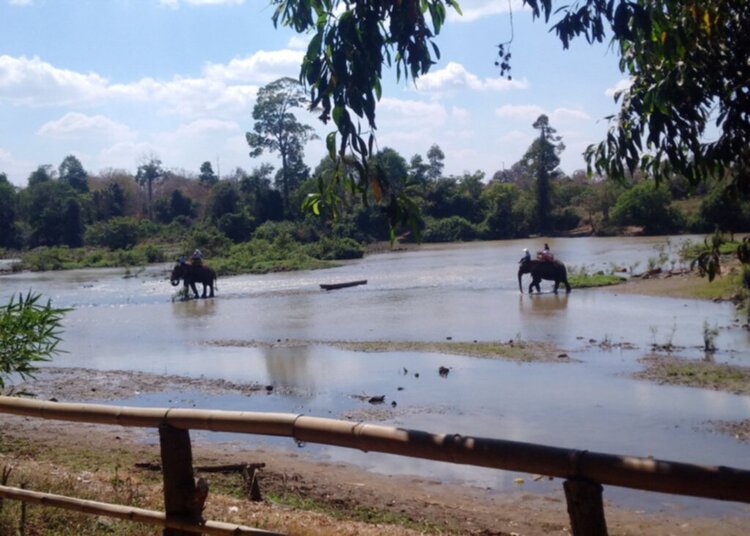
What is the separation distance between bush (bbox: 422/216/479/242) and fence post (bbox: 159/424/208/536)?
6768 cm

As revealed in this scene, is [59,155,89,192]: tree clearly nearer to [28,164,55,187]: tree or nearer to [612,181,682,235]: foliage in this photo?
[28,164,55,187]: tree

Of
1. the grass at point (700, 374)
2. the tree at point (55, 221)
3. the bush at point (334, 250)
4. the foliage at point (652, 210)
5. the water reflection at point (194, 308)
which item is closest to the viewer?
the grass at point (700, 374)

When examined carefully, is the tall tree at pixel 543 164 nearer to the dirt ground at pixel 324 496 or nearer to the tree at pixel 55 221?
the tree at pixel 55 221

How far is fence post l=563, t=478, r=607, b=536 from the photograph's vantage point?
3705 millimetres

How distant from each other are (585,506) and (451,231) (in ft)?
Answer: 229

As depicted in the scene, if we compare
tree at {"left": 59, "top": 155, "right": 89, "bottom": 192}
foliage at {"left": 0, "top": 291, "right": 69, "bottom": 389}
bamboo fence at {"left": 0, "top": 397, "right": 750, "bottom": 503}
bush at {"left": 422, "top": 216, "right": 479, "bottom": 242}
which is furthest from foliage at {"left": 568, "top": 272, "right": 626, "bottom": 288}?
tree at {"left": 59, "top": 155, "right": 89, "bottom": 192}

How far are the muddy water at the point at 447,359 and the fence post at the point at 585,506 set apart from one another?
5158 millimetres

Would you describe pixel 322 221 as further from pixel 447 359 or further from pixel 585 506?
pixel 585 506

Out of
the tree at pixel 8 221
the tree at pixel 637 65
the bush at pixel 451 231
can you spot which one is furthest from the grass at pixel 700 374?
the tree at pixel 8 221

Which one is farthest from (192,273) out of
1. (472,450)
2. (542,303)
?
(472,450)

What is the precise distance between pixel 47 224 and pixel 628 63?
77.9m

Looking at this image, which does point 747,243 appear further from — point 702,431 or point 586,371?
point 586,371

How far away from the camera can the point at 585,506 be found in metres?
3.73

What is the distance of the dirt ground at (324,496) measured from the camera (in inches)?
285
